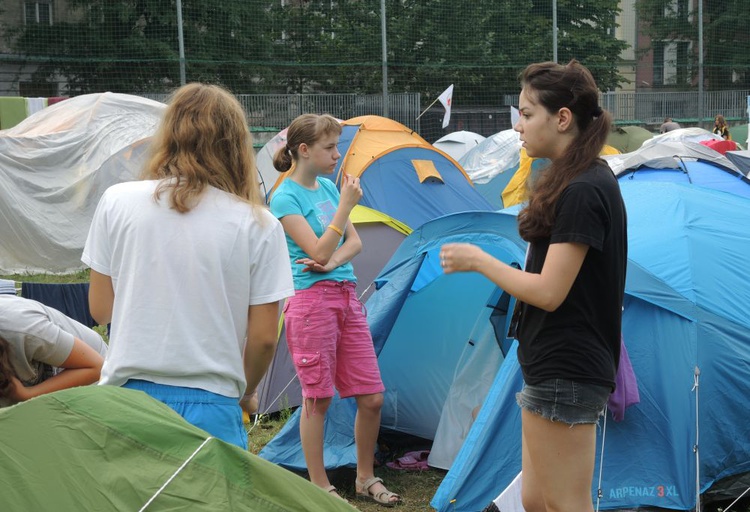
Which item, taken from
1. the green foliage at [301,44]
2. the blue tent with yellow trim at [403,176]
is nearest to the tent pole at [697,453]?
the blue tent with yellow trim at [403,176]

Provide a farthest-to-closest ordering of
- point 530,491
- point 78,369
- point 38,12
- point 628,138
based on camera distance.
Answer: point 38,12 → point 628,138 → point 78,369 → point 530,491

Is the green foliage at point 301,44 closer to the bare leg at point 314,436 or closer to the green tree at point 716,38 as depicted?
the green tree at point 716,38

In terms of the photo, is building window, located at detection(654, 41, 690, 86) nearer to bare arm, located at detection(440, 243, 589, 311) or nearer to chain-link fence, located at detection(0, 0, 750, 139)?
chain-link fence, located at detection(0, 0, 750, 139)

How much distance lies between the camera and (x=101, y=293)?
2.35 meters

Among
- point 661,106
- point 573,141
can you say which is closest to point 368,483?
point 573,141

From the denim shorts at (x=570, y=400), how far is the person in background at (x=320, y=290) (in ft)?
4.93

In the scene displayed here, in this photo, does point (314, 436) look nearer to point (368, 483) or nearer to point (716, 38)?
point (368, 483)

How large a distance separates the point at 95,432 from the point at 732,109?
844 inches

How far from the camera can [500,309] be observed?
4.64 meters

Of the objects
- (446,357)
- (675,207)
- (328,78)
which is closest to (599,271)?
(675,207)

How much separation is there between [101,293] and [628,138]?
1708cm

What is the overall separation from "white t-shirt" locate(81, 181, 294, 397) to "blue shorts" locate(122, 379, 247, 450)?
0.06 ft

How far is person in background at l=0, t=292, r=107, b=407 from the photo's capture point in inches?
117

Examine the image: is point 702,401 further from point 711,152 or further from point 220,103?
point 711,152
